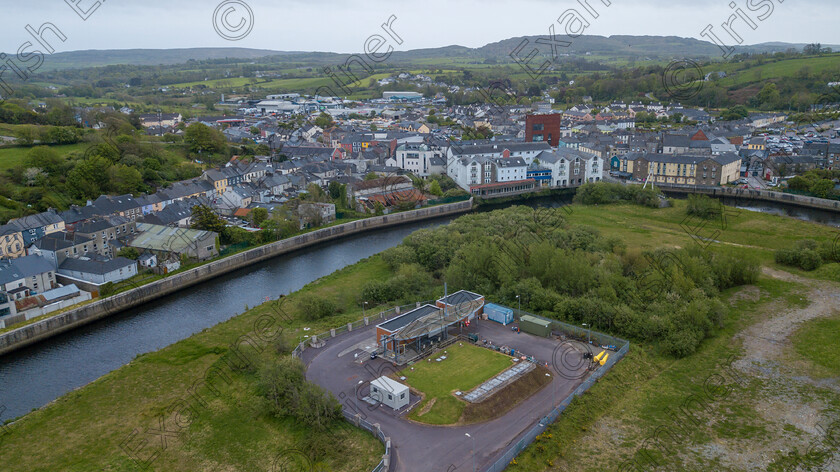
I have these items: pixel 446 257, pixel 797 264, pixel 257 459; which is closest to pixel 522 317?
pixel 446 257

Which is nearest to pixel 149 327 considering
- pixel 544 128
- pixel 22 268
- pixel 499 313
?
pixel 22 268

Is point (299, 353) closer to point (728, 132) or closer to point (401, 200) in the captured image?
point (401, 200)

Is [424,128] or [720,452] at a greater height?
[424,128]

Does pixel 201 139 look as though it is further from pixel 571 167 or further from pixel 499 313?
pixel 499 313

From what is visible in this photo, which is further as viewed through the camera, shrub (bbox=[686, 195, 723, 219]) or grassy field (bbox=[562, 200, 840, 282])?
shrub (bbox=[686, 195, 723, 219])

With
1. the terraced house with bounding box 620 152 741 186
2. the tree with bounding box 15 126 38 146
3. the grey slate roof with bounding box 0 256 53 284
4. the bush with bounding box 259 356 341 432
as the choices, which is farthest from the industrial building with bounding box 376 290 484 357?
the tree with bounding box 15 126 38 146

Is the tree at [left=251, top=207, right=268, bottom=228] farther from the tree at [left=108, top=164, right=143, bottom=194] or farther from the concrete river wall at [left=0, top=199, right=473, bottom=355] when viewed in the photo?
the tree at [left=108, top=164, right=143, bottom=194]

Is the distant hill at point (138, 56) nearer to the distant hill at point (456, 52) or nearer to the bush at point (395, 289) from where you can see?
the distant hill at point (456, 52)
